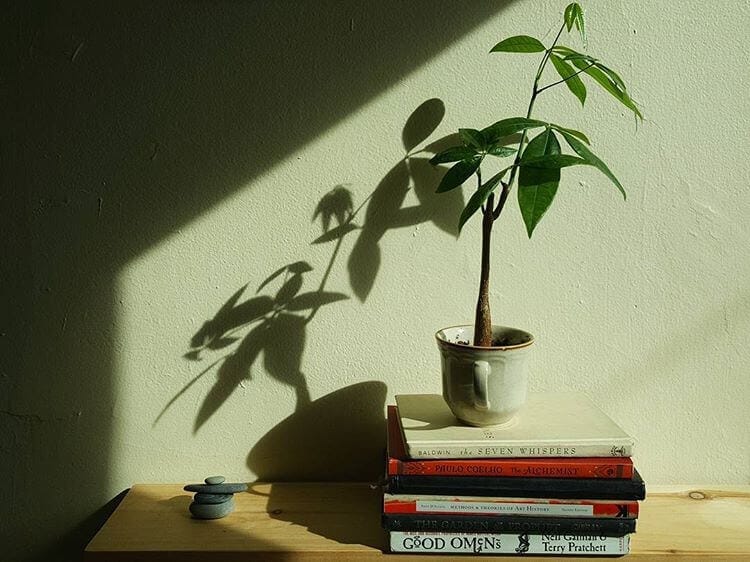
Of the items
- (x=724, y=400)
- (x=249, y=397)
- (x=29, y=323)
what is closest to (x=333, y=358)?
(x=249, y=397)

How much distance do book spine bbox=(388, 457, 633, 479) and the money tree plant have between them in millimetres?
175

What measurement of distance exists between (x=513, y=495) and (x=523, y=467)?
1.7 inches

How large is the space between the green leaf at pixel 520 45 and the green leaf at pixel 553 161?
0.19 meters

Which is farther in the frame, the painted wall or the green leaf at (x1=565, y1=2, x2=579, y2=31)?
the painted wall

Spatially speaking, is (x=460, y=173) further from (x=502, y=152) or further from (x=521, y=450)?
(x=521, y=450)

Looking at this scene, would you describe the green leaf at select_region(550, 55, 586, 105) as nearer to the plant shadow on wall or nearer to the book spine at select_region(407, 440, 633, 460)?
the plant shadow on wall

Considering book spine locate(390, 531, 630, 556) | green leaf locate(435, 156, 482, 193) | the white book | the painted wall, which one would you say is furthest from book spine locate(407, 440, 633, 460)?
green leaf locate(435, 156, 482, 193)

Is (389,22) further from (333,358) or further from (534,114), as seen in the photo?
(333,358)

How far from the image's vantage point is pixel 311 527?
1.15 metres

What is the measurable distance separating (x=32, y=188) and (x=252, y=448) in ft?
1.86

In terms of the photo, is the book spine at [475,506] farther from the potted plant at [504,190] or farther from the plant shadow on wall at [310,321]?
the plant shadow on wall at [310,321]

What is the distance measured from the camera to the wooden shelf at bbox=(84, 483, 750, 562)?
1.07m

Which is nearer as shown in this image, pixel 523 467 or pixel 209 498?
pixel 523 467

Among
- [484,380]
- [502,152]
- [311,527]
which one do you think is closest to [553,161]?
[502,152]
